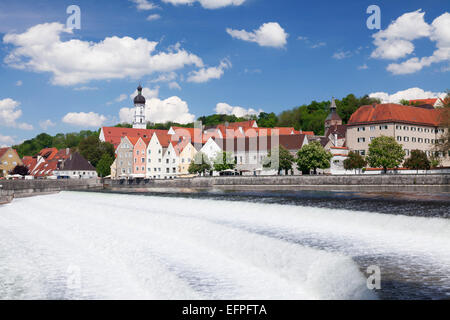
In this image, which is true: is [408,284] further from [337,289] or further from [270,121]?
[270,121]

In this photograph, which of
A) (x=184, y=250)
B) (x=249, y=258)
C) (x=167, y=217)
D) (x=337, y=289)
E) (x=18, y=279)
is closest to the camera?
(x=337, y=289)

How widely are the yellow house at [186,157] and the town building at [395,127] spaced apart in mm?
37134

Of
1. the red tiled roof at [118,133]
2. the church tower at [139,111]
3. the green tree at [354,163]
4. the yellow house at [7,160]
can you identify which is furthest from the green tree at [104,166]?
the green tree at [354,163]

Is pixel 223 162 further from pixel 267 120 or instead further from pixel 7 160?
pixel 267 120

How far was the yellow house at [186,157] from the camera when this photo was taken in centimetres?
10231

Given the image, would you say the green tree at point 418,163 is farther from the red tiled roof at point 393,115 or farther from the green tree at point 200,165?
the green tree at point 200,165

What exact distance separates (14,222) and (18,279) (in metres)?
17.9

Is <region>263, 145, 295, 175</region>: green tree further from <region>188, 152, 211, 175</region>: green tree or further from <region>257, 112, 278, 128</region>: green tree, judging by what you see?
<region>257, 112, 278, 128</region>: green tree

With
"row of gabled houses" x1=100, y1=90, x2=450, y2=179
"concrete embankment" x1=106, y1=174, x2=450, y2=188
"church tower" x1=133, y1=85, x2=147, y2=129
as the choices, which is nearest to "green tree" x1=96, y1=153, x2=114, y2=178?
"row of gabled houses" x1=100, y1=90, x2=450, y2=179

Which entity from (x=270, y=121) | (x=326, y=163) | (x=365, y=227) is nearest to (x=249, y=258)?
(x=365, y=227)

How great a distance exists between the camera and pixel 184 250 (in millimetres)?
16578

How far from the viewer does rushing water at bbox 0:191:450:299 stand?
11.3 meters

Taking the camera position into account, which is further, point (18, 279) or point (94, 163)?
point (94, 163)

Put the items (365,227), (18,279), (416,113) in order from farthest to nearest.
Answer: (416,113), (365,227), (18,279)
